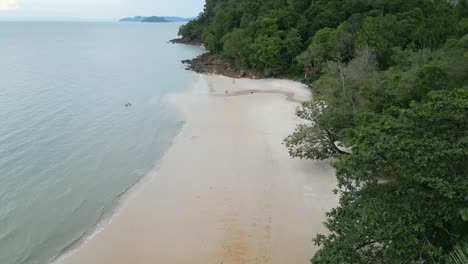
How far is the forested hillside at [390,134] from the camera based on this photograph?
786cm

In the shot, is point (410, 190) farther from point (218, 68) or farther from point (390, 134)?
point (218, 68)

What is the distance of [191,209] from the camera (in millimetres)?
15023

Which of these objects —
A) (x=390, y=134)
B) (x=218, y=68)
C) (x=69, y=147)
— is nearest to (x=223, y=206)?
(x=390, y=134)

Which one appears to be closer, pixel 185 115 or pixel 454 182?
pixel 454 182

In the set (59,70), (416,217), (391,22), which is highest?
(391,22)

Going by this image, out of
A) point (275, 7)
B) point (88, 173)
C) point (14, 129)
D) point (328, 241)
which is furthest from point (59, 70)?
point (328, 241)

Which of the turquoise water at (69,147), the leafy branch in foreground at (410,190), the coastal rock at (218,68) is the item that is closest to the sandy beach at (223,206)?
the turquoise water at (69,147)

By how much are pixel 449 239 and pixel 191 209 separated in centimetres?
959

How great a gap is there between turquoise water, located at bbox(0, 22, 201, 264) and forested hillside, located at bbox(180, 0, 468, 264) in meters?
9.77

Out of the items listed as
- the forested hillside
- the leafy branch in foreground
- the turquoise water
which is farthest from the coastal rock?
the leafy branch in foreground

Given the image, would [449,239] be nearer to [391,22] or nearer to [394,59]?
[394,59]

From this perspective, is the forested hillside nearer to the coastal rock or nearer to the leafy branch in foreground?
the leafy branch in foreground

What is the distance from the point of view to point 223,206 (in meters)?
15.0

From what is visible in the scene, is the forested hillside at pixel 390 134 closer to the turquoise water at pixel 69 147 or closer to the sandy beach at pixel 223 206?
the sandy beach at pixel 223 206
